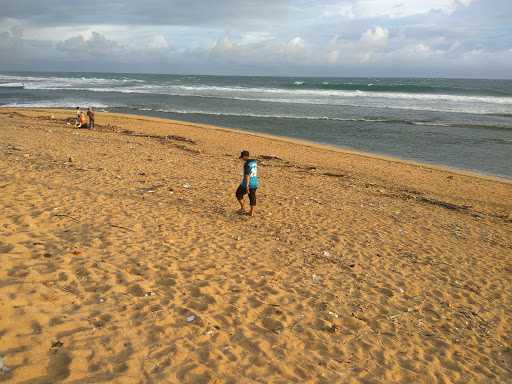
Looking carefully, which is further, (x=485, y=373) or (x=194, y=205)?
(x=194, y=205)

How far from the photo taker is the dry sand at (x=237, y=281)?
387 cm

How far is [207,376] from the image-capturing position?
3.61m

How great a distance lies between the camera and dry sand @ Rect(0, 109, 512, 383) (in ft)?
12.7

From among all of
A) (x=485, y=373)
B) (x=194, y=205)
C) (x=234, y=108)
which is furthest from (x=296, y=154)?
(x=234, y=108)

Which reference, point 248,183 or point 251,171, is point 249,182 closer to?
point 248,183

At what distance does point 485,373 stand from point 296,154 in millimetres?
13371

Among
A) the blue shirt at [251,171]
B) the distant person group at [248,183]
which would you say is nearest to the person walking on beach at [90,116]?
the distant person group at [248,183]

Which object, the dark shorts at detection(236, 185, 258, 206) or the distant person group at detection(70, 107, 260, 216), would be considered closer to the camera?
the distant person group at detection(70, 107, 260, 216)

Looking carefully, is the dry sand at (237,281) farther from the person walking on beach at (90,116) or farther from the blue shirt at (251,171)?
the person walking on beach at (90,116)

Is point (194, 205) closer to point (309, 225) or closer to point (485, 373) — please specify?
point (309, 225)

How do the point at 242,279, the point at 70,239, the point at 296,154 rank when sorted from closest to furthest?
1. the point at 242,279
2. the point at 70,239
3. the point at 296,154

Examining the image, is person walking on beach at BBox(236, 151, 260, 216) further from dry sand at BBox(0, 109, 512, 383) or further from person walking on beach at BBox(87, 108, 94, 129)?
person walking on beach at BBox(87, 108, 94, 129)

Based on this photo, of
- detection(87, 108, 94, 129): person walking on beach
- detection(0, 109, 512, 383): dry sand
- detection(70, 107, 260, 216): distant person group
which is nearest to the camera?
detection(0, 109, 512, 383): dry sand

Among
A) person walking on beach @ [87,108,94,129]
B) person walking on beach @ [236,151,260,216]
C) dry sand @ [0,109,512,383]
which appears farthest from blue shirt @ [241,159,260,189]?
person walking on beach @ [87,108,94,129]
